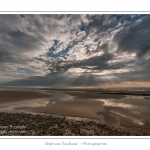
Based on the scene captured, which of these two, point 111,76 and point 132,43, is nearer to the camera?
point 132,43

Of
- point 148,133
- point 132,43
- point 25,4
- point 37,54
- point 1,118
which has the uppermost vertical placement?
point 25,4

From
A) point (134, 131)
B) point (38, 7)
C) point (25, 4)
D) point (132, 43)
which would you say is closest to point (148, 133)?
point (134, 131)

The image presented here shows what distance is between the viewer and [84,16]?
4672mm

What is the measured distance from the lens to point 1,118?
443 cm

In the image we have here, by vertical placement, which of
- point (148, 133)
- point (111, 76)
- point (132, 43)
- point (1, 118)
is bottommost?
point (148, 133)

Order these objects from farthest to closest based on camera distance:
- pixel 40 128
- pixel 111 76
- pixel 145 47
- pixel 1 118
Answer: pixel 111 76 < pixel 145 47 < pixel 1 118 < pixel 40 128

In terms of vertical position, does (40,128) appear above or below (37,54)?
below

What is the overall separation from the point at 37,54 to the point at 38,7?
3.03 m

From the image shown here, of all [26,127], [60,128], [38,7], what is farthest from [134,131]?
[38,7]

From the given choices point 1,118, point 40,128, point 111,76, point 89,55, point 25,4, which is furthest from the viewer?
point 111,76

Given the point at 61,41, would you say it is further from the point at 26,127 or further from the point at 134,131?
the point at 134,131

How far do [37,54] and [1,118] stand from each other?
4.02 meters

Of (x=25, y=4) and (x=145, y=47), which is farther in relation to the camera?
(x=145, y=47)

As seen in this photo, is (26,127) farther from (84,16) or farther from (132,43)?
(132,43)
